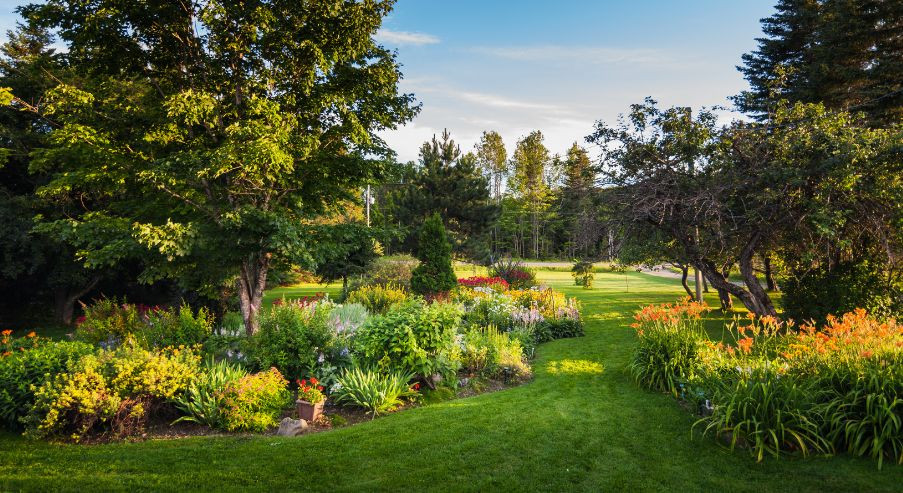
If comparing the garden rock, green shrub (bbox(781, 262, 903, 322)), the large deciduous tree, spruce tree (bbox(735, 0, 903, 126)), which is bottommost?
the garden rock

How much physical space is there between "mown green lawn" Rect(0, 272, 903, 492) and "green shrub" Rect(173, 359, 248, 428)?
1.27 ft

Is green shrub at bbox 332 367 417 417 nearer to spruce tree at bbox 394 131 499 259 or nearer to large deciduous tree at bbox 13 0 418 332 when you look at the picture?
large deciduous tree at bbox 13 0 418 332

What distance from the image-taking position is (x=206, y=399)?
5.33 meters

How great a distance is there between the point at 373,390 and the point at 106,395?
9.84 ft

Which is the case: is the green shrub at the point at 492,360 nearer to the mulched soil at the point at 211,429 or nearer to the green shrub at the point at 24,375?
the mulched soil at the point at 211,429

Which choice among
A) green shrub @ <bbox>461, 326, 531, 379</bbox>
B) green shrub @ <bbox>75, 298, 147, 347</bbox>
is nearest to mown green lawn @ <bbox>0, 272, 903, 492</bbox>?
green shrub @ <bbox>461, 326, 531, 379</bbox>

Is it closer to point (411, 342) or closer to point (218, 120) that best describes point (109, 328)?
point (218, 120)

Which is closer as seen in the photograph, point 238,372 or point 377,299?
point 238,372

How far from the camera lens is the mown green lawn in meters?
3.78

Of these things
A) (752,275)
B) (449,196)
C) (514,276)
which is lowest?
(514,276)

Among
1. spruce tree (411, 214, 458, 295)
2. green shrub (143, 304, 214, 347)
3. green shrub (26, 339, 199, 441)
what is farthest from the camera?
spruce tree (411, 214, 458, 295)

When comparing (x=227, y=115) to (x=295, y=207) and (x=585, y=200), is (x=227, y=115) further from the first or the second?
(x=585, y=200)

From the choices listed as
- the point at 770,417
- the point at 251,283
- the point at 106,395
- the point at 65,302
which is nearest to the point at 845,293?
the point at 770,417

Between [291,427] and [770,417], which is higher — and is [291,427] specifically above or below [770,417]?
below
